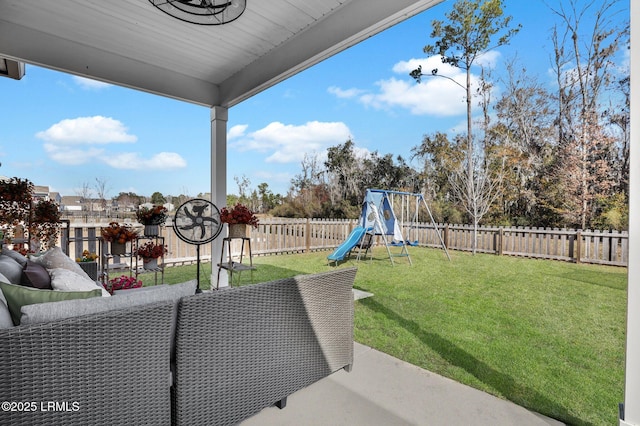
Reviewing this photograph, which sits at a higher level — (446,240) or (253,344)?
(446,240)

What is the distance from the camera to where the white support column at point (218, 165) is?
411 cm

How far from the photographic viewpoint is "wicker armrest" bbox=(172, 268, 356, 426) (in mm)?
1246

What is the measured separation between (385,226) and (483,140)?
4.55ft

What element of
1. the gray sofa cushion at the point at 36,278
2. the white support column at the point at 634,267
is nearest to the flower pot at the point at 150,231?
the gray sofa cushion at the point at 36,278

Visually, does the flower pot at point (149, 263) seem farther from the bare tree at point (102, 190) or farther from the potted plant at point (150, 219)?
the bare tree at point (102, 190)

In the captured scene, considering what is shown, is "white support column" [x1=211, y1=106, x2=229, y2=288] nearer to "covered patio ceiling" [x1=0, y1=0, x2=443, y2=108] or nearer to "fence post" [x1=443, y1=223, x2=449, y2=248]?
"covered patio ceiling" [x1=0, y1=0, x2=443, y2=108]

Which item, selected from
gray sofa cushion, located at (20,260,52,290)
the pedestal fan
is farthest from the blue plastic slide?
gray sofa cushion, located at (20,260,52,290)

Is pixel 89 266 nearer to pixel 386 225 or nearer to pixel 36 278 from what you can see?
pixel 36 278

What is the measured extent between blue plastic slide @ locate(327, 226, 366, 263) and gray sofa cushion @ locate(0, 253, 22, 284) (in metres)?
2.86

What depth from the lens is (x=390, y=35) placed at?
3.50 meters

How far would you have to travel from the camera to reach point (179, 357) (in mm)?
1221

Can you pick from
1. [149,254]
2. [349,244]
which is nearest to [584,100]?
[349,244]

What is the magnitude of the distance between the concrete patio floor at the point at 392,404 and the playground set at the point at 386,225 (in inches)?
59.6

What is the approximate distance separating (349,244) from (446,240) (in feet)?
3.82
